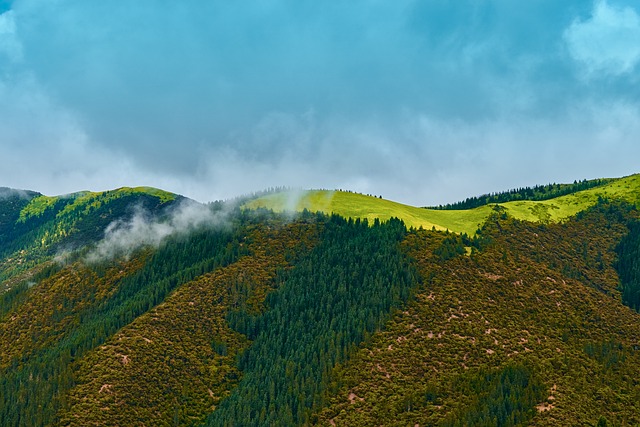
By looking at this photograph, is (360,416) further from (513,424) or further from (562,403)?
(562,403)

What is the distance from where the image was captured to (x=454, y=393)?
193125 millimetres

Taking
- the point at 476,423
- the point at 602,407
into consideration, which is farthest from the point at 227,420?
the point at 602,407

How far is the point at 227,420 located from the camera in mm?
199125

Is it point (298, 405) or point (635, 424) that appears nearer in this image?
point (635, 424)

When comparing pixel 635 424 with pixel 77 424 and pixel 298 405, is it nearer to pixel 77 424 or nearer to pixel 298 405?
pixel 298 405

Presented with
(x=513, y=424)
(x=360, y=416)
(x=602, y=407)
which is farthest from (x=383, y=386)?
(x=602, y=407)

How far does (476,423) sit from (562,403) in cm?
2959

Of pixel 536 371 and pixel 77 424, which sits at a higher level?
pixel 536 371

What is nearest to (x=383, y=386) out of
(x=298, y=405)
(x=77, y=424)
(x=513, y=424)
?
(x=298, y=405)

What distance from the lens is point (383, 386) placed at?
200 m

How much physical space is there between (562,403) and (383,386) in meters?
53.0

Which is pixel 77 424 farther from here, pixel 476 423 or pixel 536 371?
pixel 536 371

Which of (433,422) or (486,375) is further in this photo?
(486,375)

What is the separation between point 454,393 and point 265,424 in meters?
58.1
